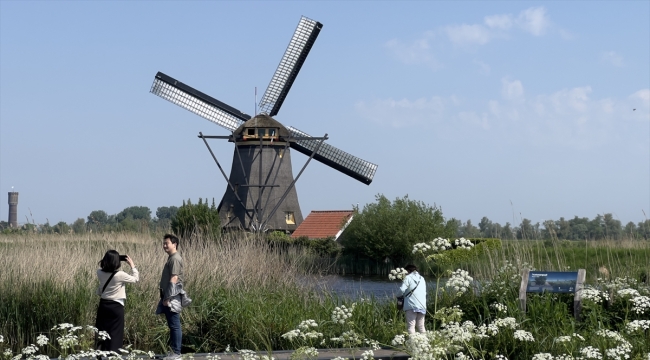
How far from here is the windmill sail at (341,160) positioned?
109 feet

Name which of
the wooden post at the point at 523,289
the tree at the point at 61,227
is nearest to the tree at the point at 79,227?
the tree at the point at 61,227

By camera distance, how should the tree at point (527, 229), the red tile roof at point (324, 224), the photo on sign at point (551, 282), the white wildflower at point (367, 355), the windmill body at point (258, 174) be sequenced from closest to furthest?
the white wildflower at point (367, 355) < the photo on sign at point (551, 282) < the tree at point (527, 229) < the windmill body at point (258, 174) < the red tile roof at point (324, 224)

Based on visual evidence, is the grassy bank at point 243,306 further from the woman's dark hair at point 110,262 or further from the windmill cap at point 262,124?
the windmill cap at point 262,124

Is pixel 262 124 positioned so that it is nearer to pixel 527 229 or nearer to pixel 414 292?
pixel 527 229

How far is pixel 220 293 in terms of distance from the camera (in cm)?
943

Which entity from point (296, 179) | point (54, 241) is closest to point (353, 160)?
point (296, 179)

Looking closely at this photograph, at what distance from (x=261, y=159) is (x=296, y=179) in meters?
1.57

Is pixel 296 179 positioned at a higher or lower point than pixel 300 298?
higher

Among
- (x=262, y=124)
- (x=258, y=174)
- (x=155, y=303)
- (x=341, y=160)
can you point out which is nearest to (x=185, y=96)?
(x=262, y=124)

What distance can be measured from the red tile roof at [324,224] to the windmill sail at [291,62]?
5.38 meters

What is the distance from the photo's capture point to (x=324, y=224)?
3556cm

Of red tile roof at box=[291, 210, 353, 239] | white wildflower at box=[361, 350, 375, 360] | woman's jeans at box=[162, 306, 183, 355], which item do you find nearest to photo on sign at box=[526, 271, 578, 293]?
woman's jeans at box=[162, 306, 183, 355]

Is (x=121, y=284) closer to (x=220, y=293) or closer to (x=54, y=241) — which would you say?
(x=220, y=293)

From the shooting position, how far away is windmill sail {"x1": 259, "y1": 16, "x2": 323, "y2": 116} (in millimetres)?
31328
